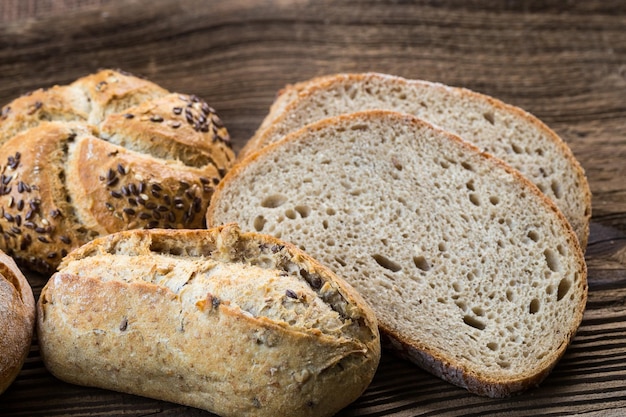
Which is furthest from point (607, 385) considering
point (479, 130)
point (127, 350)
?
point (127, 350)

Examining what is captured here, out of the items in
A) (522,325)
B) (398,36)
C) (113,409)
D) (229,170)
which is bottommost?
(113,409)

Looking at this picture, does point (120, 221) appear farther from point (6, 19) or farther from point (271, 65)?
point (6, 19)

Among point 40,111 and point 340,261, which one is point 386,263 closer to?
point 340,261

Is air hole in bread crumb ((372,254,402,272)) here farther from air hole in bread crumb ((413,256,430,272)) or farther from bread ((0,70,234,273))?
bread ((0,70,234,273))

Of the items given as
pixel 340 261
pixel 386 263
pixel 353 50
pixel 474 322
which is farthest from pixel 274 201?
pixel 353 50

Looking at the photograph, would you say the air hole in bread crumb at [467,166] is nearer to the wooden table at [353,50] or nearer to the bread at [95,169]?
the wooden table at [353,50]

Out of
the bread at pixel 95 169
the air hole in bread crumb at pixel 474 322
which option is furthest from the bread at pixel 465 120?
the air hole in bread crumb at pixel 474 322
